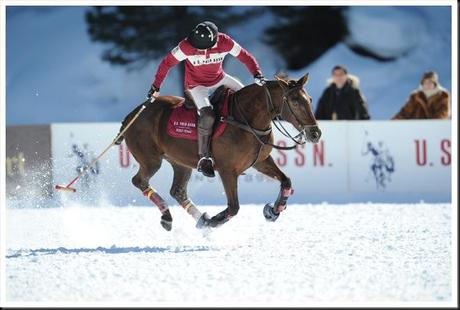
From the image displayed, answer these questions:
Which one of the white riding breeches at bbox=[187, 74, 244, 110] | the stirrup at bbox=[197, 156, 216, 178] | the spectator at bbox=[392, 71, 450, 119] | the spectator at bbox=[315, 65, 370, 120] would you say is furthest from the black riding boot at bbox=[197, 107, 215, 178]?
the spectator at bbox=[392, 71, 450, 119]

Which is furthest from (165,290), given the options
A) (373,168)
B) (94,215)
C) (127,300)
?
(373,168)

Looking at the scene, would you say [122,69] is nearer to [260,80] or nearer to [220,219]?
[260,80]

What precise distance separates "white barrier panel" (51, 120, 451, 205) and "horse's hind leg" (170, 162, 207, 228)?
458 cm

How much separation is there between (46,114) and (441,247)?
16397mm

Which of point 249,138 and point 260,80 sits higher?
point 260,80

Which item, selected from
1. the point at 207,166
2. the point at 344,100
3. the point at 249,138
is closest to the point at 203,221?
the point at 207,166

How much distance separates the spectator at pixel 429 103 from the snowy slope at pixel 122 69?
265 inches

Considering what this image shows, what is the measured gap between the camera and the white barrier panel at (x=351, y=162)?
15.2m

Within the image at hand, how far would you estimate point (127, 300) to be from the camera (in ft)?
20.4

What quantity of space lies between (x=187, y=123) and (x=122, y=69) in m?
14.3

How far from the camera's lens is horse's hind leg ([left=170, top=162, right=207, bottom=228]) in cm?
996

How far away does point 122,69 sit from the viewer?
23562 mm

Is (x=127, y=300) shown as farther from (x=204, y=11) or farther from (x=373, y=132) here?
(x=204, y=11)

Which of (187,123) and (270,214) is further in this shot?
(187,123)
